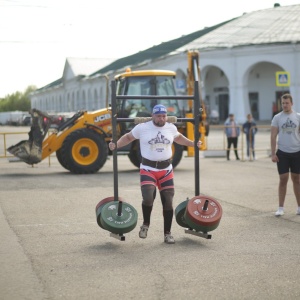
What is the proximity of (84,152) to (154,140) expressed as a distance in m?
10.9

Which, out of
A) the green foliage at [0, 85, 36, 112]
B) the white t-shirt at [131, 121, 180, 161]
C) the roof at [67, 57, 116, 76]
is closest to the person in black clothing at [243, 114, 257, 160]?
the white t-shirt at [131, 121, 180, 161]

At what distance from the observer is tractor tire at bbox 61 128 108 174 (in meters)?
19.9

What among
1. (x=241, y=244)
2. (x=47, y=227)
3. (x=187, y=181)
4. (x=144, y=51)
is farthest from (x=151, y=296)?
(x=144, y=51)

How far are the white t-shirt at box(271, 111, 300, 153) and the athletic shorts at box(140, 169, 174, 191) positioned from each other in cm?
289

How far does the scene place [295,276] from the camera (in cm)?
722

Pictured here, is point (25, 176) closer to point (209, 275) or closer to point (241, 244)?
point (241, 244)

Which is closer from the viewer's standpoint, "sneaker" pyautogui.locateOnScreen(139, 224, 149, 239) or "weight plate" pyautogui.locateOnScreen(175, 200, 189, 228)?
"sneaker" pyautogui.locateOnScreen(139, 224, 149, 239)

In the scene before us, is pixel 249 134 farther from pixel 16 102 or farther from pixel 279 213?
pixel 16 102

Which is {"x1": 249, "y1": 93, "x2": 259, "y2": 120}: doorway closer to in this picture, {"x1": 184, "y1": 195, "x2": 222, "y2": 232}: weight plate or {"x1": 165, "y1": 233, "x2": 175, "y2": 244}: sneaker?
{"x1": 184, "y1": 195, "x2": 222, "y2": 232}: weight plate

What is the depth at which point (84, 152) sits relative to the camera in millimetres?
20078

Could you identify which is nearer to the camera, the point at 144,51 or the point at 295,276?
the point at 295,276

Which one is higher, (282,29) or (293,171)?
(282,29)

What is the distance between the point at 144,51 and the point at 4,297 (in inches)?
2942

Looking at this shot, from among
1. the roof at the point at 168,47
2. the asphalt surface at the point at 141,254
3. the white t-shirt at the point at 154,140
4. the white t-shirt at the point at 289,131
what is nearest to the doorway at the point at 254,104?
the roof at the point at 168,47
